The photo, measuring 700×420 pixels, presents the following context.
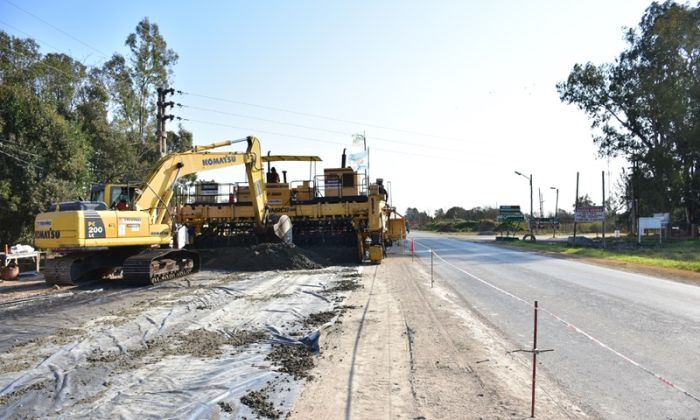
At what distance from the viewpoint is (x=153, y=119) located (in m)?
41.2

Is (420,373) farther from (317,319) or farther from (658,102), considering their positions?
(658,102)

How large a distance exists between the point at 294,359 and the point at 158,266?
9882 millimetres

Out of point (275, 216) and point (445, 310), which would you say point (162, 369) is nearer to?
point (445, 310)

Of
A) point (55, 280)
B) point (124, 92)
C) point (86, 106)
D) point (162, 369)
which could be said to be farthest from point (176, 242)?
point (124, 92)

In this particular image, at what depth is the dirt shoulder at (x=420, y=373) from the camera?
523 centimetres

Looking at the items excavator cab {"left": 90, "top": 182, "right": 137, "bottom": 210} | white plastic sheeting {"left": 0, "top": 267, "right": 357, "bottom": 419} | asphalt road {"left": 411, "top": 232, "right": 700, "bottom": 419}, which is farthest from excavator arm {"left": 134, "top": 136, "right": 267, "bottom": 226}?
asphalt road {"left": 411, "top": 232, "right": 700, "bottom": 419}

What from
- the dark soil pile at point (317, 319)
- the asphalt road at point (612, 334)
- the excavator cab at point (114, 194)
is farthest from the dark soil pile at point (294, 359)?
the excavator cab at point (114, 194)

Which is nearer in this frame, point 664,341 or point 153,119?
point 664,341

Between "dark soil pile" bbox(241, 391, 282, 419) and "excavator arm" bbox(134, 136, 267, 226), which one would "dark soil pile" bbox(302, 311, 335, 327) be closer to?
"dark soil pile" bbox(241, 391, 282, 419)

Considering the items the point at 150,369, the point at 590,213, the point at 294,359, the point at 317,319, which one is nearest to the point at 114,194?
the point at 317,319

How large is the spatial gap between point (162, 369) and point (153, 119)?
38409 mm

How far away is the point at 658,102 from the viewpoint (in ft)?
155

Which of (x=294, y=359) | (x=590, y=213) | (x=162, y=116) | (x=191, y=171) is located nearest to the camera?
(x=294, y=359)

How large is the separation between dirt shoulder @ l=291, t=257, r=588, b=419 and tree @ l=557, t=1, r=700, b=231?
1806 inches
